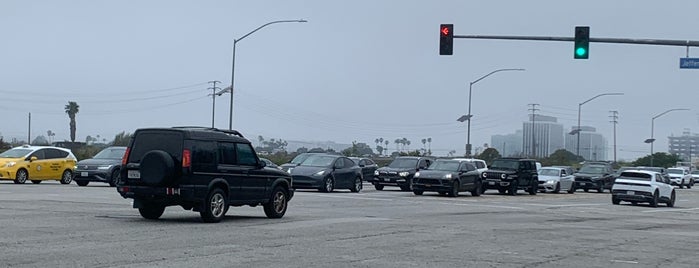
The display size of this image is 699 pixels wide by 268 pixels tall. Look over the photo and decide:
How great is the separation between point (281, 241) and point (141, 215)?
540 centimetres

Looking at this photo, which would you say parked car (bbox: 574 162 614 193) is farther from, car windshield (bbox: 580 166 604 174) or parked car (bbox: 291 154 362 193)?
parked car (bbox: 291 154 362 193)

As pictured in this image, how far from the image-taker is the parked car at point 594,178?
5762 cm

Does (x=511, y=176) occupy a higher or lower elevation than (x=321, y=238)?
higher

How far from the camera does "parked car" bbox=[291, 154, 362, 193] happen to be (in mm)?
37875

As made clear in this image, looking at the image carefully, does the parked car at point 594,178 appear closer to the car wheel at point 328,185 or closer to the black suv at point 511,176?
the black suv at point 511,176

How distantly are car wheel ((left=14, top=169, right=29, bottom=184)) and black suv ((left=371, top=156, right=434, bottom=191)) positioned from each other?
603 inches

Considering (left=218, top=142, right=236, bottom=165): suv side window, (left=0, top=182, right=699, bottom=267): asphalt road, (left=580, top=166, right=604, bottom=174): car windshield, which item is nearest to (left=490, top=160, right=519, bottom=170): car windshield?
(left=580, top=166, right=604, bottom=174): car windshield

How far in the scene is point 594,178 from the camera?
57625 millimetres

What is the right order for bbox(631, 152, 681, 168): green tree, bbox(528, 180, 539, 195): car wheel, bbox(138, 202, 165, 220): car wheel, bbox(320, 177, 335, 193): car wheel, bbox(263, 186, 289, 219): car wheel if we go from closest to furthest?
bbox(138, 202, 165, 220): car wheel
bbox(263, 186, 289, 219): car wheel
bbox(320, 177, 335, 193): car wheel
bbox(528, 180, 539, 195): car wheel
bbox(631, 152, 681, 168): green tree

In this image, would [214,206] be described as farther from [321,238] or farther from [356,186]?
[356,186]

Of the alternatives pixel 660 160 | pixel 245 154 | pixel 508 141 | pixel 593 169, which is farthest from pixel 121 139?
pixel 508 141

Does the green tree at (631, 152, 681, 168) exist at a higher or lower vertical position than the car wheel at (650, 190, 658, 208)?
higher

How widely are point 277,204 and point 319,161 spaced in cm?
1722

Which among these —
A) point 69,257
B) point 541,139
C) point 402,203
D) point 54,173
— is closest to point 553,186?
point 402,203
